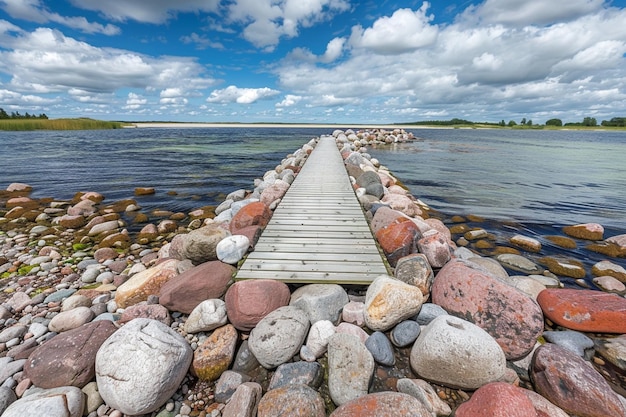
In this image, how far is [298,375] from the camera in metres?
2.71

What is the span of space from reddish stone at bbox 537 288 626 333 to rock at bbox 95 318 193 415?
4384 mm

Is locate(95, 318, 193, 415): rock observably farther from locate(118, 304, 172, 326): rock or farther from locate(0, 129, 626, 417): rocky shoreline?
locate(118, 304, 172, 326): rock

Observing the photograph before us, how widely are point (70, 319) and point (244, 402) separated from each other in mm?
2625

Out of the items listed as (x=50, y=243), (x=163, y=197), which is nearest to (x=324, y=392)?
(x=50, y=243)

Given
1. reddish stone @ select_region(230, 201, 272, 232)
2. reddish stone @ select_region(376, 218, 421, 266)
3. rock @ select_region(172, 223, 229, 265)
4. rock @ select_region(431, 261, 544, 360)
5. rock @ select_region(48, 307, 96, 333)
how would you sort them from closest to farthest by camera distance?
1. rock @ select_region(431, 261, 544, 360)
2. rock @ select_region(48, 307, 96, 333)
3. rock @ select_region(172, 223, 229, 265)
4. reddish stone @ select_region(376, 218, 421, 266)
5. reddish stone @ select_region(230, 201, 272, 232)

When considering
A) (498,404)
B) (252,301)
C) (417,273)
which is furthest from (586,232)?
(252,301)

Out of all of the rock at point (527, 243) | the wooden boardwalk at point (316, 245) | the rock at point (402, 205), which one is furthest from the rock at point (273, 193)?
the rock at point (527, 243)

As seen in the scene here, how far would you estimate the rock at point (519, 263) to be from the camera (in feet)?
18.5

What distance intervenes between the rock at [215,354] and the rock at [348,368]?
1.10 meters

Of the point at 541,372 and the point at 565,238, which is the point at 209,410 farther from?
the point at 565,238

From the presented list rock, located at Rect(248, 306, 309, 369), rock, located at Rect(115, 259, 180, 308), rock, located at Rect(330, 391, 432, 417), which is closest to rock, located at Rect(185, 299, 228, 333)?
rock, located at Rect(248, 306, 309, 369)

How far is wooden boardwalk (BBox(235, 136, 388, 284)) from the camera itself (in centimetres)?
404

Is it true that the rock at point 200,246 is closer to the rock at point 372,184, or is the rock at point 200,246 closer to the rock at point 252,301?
the rock at point 252,301

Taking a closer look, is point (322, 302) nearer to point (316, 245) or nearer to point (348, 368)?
point (348, 368)
